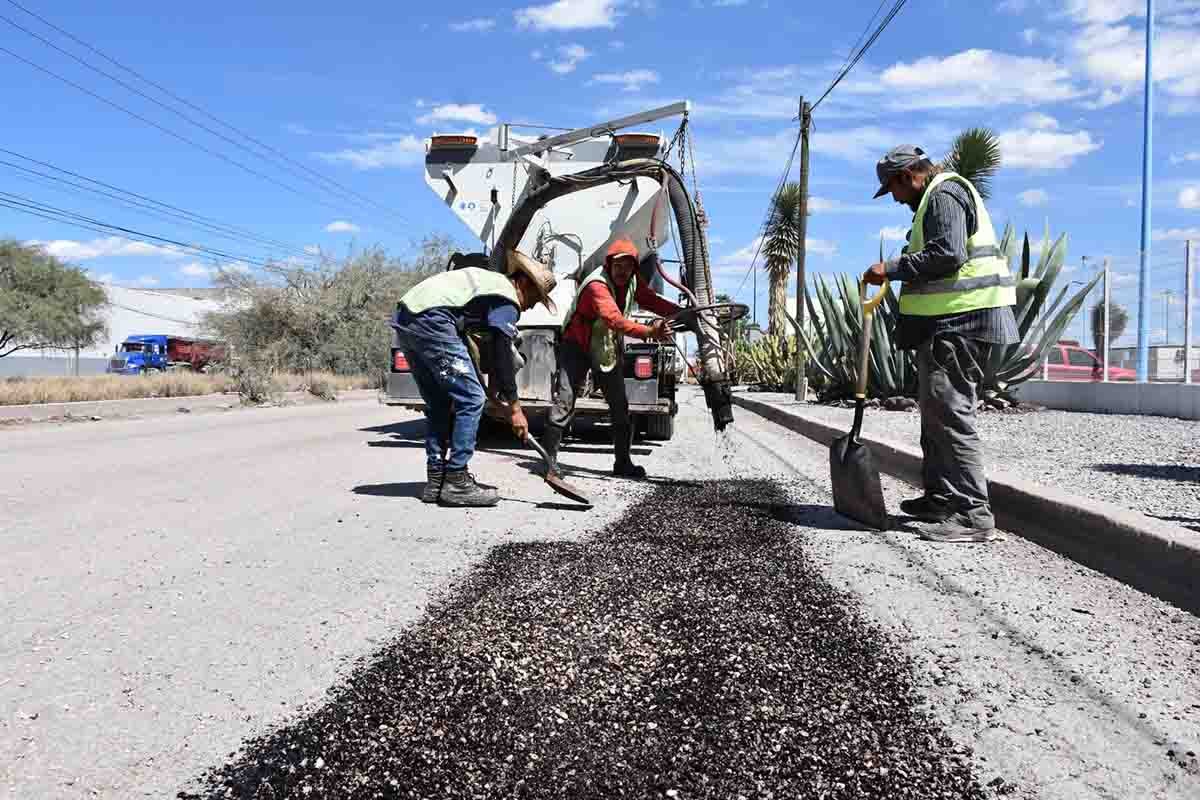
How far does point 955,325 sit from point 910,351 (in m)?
6.67

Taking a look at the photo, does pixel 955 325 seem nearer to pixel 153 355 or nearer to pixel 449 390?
pixel 449 390

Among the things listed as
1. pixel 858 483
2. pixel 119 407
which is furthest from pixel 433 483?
pixel 119 407

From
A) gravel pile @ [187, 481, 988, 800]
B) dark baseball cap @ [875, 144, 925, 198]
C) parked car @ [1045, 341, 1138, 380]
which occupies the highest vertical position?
dark baseball cap @ [875, 144, 925, 198]

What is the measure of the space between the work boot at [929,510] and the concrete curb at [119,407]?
1321 cm

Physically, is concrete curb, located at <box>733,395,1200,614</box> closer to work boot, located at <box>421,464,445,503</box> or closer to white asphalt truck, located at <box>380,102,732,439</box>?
work boot, located at <box>421,464,445,503</box>

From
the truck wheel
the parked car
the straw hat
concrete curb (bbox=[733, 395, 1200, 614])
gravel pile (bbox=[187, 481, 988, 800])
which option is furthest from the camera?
the parked car

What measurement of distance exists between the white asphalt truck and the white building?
43380 millimetres

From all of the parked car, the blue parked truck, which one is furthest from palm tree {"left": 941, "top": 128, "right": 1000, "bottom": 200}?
the blue parked truck

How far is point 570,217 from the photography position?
33.3 feet

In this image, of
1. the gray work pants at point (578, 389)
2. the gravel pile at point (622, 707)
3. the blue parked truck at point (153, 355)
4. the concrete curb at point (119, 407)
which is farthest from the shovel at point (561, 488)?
the blue parked truck at point (153, 355)

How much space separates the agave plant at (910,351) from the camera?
509 inches

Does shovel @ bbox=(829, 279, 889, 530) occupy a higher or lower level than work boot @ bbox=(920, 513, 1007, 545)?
higher

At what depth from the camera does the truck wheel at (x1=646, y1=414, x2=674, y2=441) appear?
10.3m

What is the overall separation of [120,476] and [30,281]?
41.2 m
